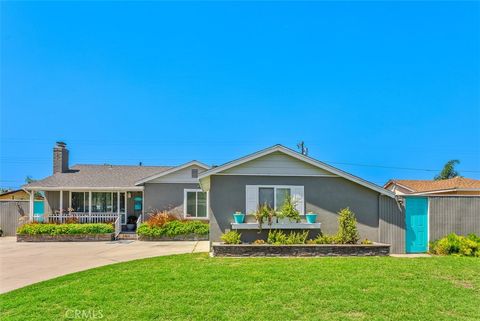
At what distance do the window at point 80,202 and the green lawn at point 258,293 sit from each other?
40.0 feet

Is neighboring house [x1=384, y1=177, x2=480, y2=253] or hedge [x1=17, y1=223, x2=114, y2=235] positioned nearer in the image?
neighboring house [x1=384, y1=177, x2=480, y2=253]

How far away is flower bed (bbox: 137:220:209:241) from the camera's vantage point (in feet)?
52.3

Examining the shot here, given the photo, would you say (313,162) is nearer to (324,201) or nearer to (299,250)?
(324,201)

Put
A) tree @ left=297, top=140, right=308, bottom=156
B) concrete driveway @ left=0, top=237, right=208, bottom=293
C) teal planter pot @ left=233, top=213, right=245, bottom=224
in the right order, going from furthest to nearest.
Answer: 1. tree @ left=297, top=140, right=308, bottom=156
2. teal planter pot @ left=233, top=213, right=245, bottom=224
3. concrete driveway @ left=0, top=237, right=208, bottom=293

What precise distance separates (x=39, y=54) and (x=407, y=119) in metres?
35.4

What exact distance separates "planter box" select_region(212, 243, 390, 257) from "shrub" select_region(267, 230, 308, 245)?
68 centimetres

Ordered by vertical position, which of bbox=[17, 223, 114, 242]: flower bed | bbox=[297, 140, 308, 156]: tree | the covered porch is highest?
bbox=[297, 140, 308, 156]: tree

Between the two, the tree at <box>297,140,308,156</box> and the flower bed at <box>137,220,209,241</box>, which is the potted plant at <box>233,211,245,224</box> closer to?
the flower bed at <box>137,220,209,241</box>

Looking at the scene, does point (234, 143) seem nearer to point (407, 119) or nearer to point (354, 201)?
point (407, 119)

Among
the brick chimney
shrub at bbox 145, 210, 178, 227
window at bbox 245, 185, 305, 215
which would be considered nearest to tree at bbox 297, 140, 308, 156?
shrub at bbox 145, 210, 178, 227

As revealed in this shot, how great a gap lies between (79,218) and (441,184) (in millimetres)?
25668

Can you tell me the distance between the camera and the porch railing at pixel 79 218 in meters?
17.4

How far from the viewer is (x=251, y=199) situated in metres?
12.0

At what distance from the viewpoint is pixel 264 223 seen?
38.2 feet
